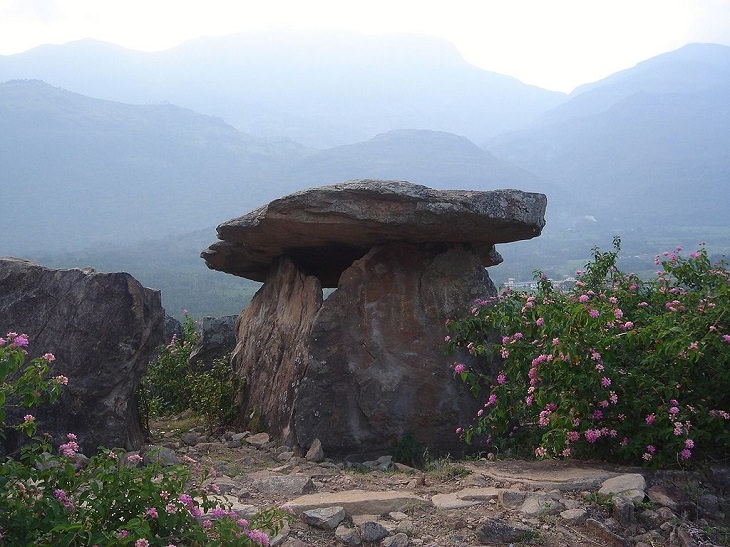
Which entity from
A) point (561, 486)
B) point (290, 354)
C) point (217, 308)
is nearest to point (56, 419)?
point (290, 354)

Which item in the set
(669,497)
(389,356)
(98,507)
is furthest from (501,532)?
(389,356)

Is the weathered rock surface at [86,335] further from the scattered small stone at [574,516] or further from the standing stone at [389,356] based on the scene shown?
the scattered small stone at [574,516]

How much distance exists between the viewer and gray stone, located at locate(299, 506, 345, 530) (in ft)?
16.7

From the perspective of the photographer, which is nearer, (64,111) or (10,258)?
(10,258)

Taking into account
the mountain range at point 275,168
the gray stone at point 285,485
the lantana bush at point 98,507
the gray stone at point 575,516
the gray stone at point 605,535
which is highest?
the mountain range at point 275,168

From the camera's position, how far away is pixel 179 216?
4382 inches

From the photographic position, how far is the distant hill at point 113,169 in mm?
105250

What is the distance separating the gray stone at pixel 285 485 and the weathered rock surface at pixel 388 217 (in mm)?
3179

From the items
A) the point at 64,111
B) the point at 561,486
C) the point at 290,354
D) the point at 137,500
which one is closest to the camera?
the point at 137,500

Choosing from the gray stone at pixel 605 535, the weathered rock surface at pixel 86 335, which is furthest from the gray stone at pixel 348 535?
the weathered rock surface at pixel 86 335

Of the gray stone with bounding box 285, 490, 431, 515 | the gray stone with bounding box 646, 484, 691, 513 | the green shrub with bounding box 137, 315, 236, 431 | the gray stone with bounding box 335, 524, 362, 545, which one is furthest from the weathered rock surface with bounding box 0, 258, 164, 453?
the gray stone with bounding box 646, 484, 691, 513

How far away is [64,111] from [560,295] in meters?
141

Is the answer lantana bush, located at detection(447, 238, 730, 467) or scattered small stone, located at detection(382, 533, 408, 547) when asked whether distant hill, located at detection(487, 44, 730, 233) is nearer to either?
lantana bush, located at detection(447, 238, 730, 467)

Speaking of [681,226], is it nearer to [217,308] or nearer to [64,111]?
[217,308]
